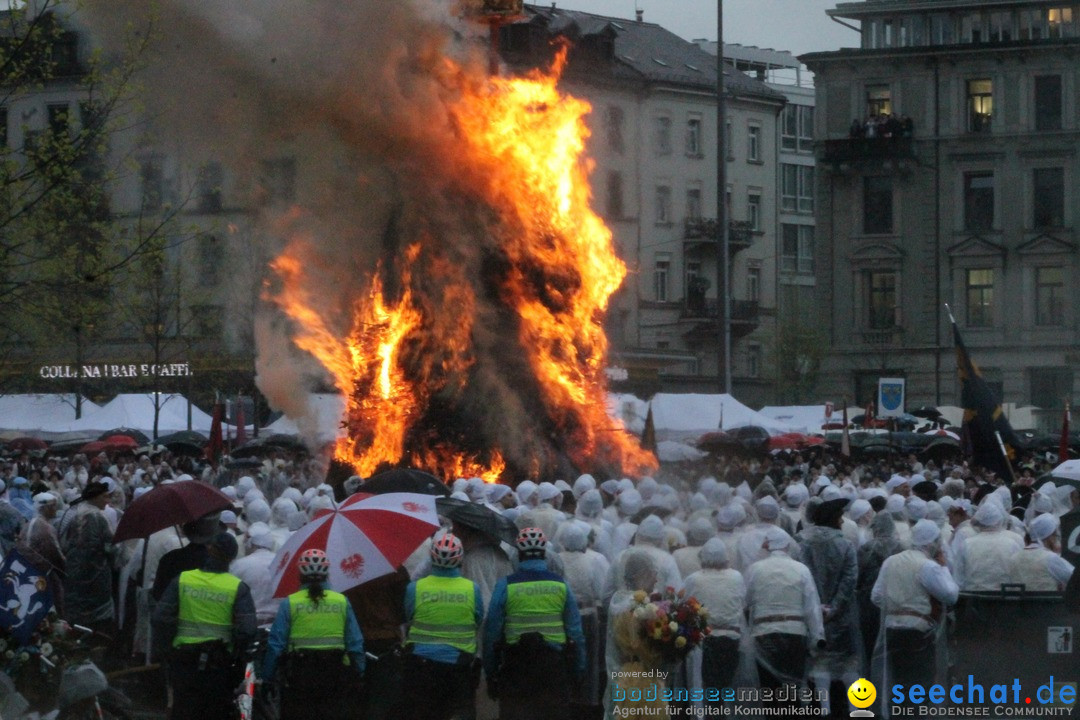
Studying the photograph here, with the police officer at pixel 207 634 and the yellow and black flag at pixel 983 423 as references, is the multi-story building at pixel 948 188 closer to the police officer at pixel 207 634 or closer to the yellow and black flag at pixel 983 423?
the yellow and black flag at pixel 983 423

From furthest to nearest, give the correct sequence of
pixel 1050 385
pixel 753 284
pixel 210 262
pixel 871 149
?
pixel 753 284 < pixel 871 149 < pixel 1050 385 < pixel 210 262

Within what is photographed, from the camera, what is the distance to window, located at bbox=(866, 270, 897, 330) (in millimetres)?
63312

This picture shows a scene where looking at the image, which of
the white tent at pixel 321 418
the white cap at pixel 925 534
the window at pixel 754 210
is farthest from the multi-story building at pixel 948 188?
the white cap at pixel 925 534

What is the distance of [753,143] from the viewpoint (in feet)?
230

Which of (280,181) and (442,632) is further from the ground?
(280,181)

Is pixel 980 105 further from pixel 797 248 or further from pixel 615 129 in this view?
pixel 797 248

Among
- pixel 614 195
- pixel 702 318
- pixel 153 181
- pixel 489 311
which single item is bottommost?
pixel 489 311

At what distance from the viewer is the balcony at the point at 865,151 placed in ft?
205

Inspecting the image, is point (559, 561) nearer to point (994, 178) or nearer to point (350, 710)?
point (350, 710)

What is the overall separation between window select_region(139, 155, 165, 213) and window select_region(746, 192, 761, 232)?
1639 inches

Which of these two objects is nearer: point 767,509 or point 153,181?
point 767,509

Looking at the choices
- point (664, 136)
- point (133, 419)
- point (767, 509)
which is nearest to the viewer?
point (767, 509)

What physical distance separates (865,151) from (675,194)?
728 cm

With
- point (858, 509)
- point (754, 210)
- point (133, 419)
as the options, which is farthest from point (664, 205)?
point (858, 509)
